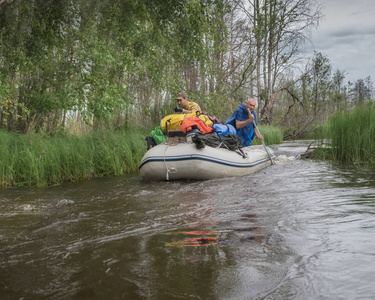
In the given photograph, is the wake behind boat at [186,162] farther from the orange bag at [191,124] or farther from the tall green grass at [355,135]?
the tall green grass at [355,135]

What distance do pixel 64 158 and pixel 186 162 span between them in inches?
99.1

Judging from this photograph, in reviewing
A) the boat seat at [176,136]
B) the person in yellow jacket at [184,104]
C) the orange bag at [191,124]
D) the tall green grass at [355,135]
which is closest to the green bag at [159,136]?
the boat seat at [176,136]

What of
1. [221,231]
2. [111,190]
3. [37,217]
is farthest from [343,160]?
[37,217]

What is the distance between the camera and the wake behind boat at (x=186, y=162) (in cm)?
689

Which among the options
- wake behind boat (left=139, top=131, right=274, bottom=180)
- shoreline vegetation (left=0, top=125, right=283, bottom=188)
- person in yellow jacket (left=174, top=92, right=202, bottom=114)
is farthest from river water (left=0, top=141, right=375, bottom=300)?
person in yellow jacket (left=174, top=92, right=202, bottom=114)

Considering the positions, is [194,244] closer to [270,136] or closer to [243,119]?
[243,119]

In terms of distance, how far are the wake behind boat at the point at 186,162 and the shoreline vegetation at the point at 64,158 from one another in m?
1.40

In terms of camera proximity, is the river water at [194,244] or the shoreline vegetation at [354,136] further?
the shoreline vegetation at [354,136]

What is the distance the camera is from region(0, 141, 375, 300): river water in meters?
2.21

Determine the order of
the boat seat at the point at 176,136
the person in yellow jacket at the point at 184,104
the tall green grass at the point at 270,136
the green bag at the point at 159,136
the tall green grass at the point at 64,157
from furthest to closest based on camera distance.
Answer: the tall green grass at the point at 270,136
the person in yellow jacket at the point at 184,104
the green bag at the point at 159,136
the boat seat at the point at 176,136
the tall green grass at the point at 64,157

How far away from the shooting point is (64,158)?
7.60 metres

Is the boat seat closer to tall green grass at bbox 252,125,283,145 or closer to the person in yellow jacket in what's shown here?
the person in yellow jacket

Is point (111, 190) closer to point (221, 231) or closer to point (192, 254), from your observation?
point (221, 231)

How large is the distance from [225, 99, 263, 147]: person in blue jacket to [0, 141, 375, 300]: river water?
3.64 metres
